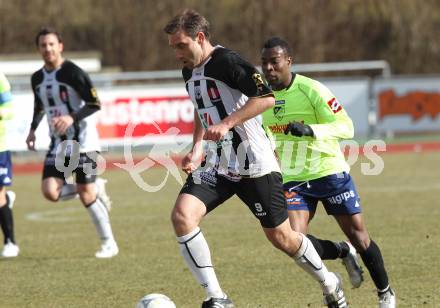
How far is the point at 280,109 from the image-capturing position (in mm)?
7473

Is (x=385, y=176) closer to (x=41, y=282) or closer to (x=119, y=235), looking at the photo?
(x=119, y=235)

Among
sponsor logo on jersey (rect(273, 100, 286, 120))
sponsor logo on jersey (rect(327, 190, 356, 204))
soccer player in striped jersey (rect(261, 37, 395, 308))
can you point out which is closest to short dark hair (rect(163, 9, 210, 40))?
soccer player in striped jersey (rect(261, 37, 395, 308))

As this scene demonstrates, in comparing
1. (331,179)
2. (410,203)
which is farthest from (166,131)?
(331,179)

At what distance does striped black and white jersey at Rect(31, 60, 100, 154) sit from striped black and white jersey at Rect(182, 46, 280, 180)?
3668mm

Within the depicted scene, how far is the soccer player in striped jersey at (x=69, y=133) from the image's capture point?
10.1m

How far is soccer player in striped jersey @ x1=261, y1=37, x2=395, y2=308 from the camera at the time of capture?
7.13 metres

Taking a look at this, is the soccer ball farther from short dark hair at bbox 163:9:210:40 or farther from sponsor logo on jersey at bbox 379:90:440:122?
sponsor logo on jersey at bbox 379:90:440:122

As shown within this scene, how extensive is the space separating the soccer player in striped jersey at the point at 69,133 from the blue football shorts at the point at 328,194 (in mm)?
3220

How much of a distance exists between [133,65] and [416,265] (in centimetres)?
2764

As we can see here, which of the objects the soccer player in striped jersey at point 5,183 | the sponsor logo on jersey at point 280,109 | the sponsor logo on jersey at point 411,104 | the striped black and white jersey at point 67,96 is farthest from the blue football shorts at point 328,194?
the sponsor logo on jersey at point 411,104

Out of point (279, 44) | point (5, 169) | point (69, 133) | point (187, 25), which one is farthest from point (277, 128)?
point (5, 169)

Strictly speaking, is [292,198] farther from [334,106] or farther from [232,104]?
[232,104]

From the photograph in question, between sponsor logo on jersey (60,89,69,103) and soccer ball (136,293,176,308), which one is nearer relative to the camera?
soccer ball (136,293,176,308)

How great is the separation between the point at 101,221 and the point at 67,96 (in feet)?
4.47
